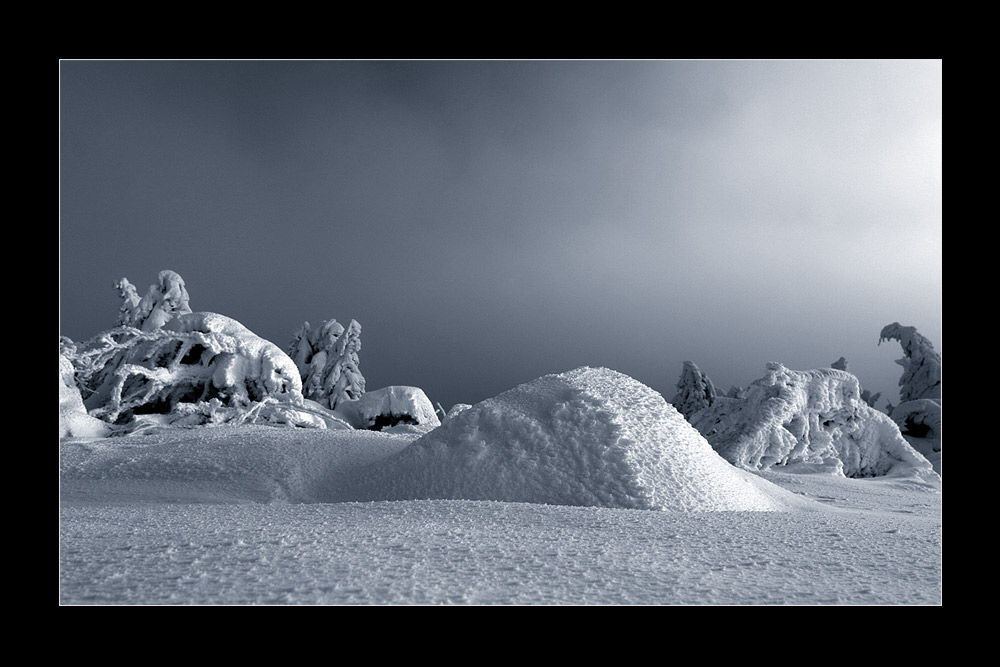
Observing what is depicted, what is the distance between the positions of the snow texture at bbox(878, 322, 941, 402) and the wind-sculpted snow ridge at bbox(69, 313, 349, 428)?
42.1 feet

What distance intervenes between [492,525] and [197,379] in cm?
671

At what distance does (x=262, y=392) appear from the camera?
27.0ft

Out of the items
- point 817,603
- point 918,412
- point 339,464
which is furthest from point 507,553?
point 918,412

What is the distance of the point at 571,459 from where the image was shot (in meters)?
4.04

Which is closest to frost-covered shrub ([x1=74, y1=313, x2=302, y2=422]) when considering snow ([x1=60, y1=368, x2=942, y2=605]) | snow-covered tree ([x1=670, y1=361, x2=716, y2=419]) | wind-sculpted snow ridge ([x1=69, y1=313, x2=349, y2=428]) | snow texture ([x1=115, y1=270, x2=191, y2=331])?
wind-sculpted snow ridge ([x1=69, y1=313, x2=349, y2=428])

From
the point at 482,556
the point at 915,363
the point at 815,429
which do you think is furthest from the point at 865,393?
the point at 482,556

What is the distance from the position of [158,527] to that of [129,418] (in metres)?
6.14

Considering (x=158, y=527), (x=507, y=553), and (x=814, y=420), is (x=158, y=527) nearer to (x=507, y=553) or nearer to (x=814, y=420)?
(x=507, y=553)

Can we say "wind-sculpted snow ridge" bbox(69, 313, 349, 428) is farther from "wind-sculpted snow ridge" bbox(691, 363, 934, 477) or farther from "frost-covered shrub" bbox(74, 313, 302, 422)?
"wind-sculpted snow ridge" bbox(691, 363, 934, 477)

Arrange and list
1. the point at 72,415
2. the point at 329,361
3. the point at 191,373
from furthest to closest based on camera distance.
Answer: the point at 329,361 → the point at 191,373 → the point at 72,415

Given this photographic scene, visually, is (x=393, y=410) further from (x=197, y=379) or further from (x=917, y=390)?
(x=917, y=390)

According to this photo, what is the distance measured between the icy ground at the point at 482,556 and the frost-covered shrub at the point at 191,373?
4287 mm

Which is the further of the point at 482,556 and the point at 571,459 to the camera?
the point at 571,459

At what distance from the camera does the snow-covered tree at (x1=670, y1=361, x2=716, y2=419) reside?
14637 millimetres
